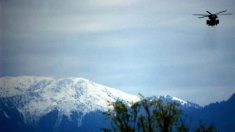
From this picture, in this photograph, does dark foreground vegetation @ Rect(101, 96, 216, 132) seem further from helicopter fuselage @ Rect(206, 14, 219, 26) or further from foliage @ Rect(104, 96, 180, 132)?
helicopter fuselage @ Rect(206, 14, 219, 26)

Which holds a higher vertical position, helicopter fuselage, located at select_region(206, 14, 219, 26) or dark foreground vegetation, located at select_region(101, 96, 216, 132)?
helicopter fuselage, located at select_region(206, 14, 219, 26)

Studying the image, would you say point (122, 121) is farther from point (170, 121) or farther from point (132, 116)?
point (170, 121)

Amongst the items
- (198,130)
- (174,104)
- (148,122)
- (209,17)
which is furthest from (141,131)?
(209,17)

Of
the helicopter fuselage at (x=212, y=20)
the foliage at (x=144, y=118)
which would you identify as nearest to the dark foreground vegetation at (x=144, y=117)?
the foliage at (x=144, y=118)

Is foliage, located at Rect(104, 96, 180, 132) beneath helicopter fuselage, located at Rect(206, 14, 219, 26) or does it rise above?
beneath

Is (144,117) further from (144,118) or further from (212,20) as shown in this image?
(212,20)

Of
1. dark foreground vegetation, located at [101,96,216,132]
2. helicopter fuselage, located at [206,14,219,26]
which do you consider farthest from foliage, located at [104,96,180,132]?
helicopter fuselage, located at [206,14,219,26]

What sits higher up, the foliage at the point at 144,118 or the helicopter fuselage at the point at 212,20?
the helicopter fuselage at the point at 212,20

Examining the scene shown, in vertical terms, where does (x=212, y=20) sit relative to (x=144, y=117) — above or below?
above

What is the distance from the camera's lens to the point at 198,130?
34562 mm

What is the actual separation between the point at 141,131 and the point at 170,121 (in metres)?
1.98

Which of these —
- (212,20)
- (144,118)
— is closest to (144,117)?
(144,118)

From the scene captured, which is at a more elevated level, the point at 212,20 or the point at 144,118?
the point at 212,20

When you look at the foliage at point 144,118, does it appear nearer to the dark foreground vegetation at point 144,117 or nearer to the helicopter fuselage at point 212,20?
the dark foreground vegetation at point 144,117
